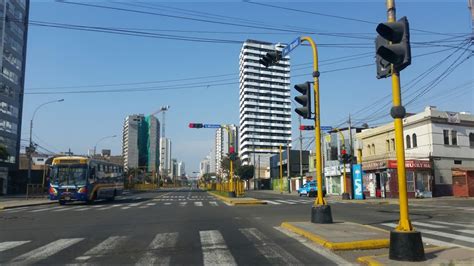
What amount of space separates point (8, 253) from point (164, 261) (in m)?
3.83

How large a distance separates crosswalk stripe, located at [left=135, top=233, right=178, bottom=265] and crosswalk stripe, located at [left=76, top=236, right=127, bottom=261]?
89 cm

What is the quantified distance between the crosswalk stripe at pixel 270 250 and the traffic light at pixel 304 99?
3.87 m

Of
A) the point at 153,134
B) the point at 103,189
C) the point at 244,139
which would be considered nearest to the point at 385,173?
the point at 103,189

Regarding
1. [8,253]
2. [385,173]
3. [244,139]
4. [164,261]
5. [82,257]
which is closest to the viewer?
[164,261]

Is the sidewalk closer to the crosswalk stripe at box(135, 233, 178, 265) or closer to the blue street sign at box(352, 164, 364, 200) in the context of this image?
the crosswalk stripe at box(135, 233, 178, 265)

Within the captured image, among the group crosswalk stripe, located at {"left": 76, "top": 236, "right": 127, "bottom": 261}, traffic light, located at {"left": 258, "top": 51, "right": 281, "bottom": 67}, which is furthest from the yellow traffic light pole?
traffic light, located at {"left": 258, "top": 51, "right": 281, "bottom": 67}

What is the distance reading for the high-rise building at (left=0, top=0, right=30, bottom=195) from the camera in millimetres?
69875

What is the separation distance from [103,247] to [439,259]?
7.19m

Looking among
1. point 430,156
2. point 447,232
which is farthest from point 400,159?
point 430,156

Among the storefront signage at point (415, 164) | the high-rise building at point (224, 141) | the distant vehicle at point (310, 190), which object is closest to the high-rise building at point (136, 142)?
the high-rise building at point (224, 141)

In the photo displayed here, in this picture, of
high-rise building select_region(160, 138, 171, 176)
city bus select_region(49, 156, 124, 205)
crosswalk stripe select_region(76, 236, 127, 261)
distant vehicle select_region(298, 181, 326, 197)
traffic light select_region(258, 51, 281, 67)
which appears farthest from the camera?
high-rise building select_region(160, 138, 171, 176)

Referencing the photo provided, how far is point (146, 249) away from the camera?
32.2ft

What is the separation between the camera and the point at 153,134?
132000 millimetres

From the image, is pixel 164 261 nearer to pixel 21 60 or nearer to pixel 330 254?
pixel 330 254
